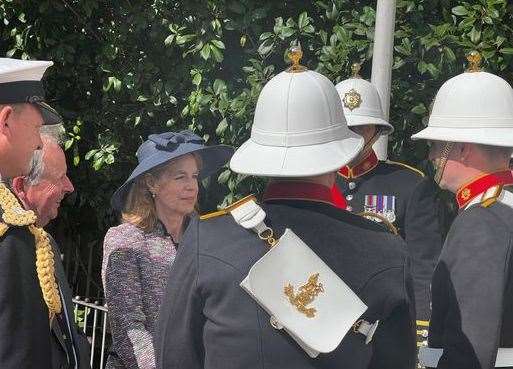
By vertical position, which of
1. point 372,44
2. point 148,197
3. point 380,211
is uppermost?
point 372,44

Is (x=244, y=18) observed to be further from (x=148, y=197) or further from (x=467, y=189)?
(x=467, y=189)

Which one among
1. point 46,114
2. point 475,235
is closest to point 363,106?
point 475,235

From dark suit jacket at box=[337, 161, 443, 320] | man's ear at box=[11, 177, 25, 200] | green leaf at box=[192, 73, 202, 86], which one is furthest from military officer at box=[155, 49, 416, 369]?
green leaf at box=[192, 73, 202, 86]

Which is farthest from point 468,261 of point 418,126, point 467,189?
point 418,126

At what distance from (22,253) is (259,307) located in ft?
2.22

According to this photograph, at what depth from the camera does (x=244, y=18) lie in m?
6.05

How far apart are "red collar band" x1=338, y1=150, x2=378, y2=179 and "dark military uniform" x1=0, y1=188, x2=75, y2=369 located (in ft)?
8.88

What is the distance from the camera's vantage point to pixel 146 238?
4.56 metres

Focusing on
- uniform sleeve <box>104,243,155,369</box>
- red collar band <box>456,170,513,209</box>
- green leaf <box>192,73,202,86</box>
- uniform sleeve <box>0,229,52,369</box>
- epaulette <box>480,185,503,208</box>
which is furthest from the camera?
green leaf <box>192,73,202,86</box>

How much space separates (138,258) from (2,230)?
1484 mm

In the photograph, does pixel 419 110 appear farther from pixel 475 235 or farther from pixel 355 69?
pixel 475 235

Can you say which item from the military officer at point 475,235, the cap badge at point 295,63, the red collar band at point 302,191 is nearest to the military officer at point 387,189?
the military officer at point 475,235

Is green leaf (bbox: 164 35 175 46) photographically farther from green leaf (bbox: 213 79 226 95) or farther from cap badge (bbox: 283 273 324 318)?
cap badge (bbox: 283 273 324 318)

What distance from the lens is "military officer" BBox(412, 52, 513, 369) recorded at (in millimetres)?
3520
